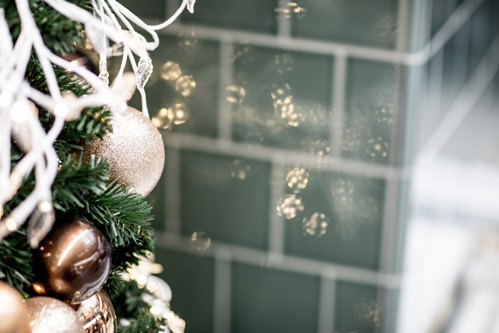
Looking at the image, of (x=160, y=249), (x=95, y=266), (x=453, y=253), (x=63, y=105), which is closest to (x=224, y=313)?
(x=160, y=249)

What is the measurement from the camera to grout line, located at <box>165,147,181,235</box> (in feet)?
3.58

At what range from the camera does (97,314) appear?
0.51m

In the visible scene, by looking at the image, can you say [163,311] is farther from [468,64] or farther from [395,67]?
[468,64]

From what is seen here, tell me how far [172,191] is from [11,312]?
0.76m

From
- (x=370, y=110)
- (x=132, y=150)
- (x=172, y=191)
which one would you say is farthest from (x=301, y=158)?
(x=132, y=150)

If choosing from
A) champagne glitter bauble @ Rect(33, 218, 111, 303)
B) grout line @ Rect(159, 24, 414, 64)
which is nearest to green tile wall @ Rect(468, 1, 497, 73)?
grout line @ Rect(159, 24, 414, 64)

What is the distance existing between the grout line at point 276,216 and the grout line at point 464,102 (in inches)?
8.8

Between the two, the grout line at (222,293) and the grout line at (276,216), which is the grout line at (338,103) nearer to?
the grout line at (276,216)

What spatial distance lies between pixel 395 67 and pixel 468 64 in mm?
535

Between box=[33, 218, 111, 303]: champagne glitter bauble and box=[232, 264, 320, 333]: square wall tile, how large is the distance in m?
0.65

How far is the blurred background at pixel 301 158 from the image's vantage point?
0.94 meters

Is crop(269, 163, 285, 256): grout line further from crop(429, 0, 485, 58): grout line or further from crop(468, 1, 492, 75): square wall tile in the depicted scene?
crop(468, 1, 492, 75): square wall tile

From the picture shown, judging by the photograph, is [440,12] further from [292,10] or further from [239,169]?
[239,169]

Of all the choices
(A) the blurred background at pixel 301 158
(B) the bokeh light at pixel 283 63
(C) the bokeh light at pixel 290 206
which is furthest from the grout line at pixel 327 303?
(B) the bokeh light at pixel 283 63
